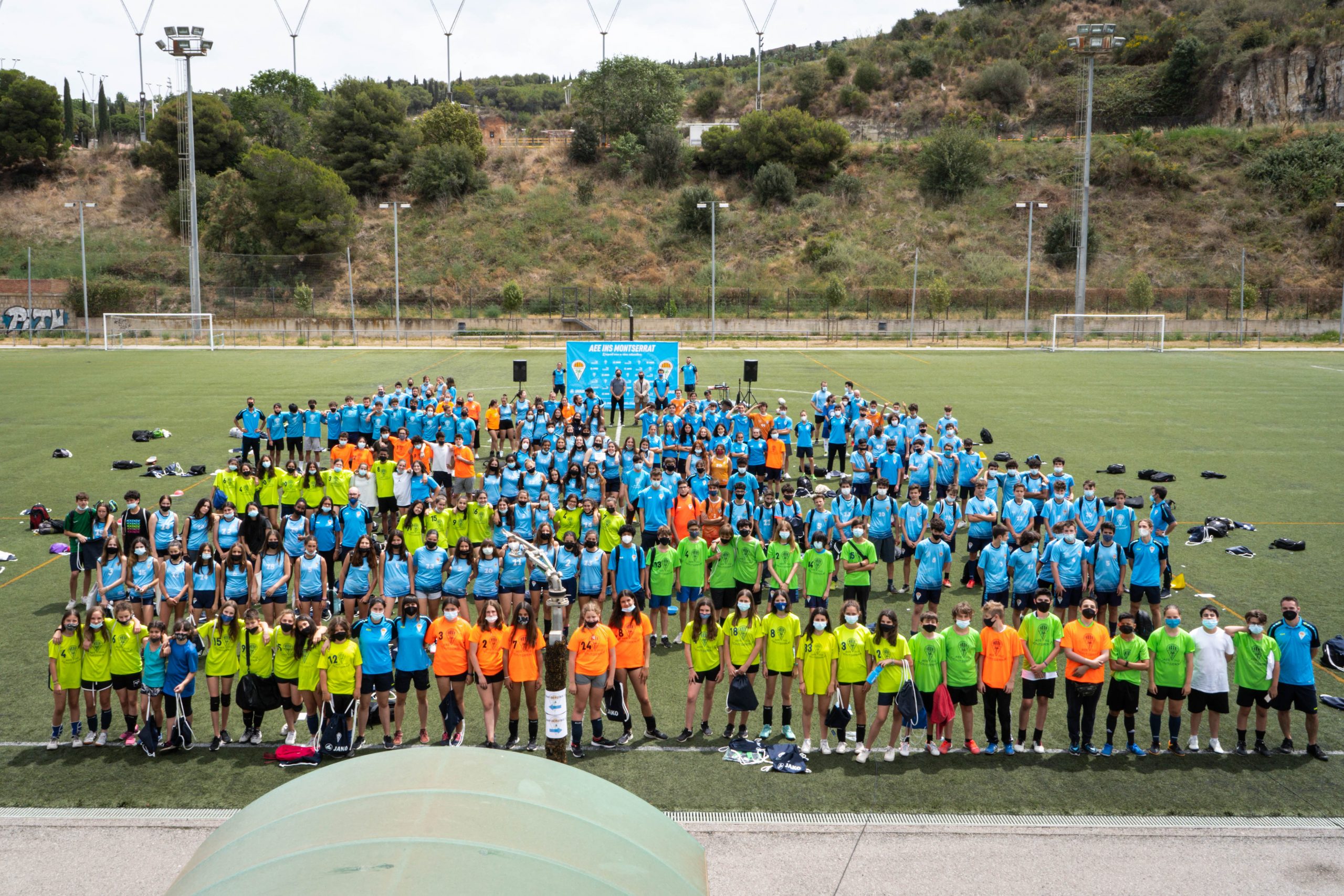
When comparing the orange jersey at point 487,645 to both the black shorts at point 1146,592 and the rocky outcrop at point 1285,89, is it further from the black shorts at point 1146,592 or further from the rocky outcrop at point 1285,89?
the rocky outcrop at point 1285,89

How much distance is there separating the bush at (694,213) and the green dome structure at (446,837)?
77.2 metres

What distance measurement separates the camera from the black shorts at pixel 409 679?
31.4ft

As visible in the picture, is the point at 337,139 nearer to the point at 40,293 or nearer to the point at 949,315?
the point at 40,293

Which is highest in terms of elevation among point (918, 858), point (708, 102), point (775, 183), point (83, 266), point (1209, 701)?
point (708, 102)

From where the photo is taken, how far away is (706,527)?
1354 cm

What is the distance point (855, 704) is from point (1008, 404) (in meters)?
23.1

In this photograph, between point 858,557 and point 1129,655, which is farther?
point 858,557

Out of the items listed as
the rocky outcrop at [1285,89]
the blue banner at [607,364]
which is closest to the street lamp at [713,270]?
the blue banner at [607,364]

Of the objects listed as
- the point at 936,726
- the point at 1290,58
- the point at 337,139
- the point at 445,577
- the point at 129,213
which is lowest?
the point at 936,726

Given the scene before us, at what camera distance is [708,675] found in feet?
32.1

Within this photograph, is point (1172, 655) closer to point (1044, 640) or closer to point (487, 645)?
point (1044, 640)

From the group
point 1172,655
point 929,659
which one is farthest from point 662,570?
point 1172,655

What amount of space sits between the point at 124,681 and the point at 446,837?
28.8ft

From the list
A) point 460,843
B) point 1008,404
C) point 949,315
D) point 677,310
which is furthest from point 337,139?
point 460,843
